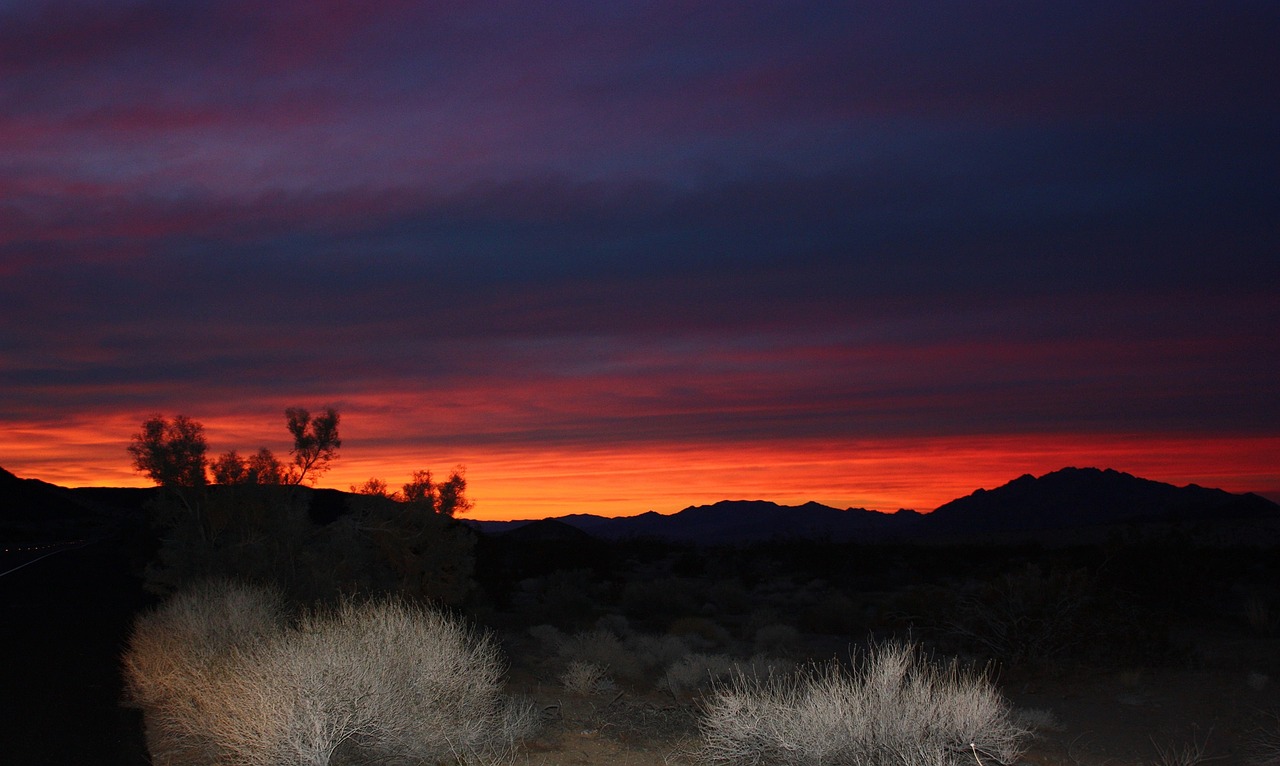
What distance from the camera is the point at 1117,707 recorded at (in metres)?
12.6

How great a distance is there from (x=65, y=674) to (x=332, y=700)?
779cm

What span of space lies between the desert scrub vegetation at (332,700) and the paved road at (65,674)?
448 millimetres

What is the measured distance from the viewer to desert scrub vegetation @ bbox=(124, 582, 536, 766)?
8312 millimetres

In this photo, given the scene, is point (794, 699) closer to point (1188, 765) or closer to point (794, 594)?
point (1188, 765)

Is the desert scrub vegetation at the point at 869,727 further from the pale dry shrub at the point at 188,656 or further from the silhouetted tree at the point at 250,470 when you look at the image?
the silhouetted tree at the point at 250,470

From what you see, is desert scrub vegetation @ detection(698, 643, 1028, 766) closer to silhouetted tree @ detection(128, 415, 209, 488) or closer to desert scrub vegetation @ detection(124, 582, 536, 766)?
desert scrub vegetation @ detection(124, 582, 536, 766)

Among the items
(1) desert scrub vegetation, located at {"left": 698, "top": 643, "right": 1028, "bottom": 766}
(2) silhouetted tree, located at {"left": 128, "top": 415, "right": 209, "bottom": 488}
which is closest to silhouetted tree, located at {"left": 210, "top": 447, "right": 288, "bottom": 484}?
(2) silhouetted tree, located at {"left": 128, "top": 415, "right": 209, "bottom": 488}

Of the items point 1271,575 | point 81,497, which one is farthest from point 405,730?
point 81,497

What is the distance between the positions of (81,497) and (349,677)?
196069mm

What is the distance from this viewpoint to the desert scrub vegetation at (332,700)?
831cm

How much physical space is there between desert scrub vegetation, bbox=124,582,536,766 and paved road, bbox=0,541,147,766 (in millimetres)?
448

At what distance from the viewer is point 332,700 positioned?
8.65 m

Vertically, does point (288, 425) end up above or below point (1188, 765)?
above

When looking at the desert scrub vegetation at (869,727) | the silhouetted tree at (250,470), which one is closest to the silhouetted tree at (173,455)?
the silhouetted tree at (250,470)
